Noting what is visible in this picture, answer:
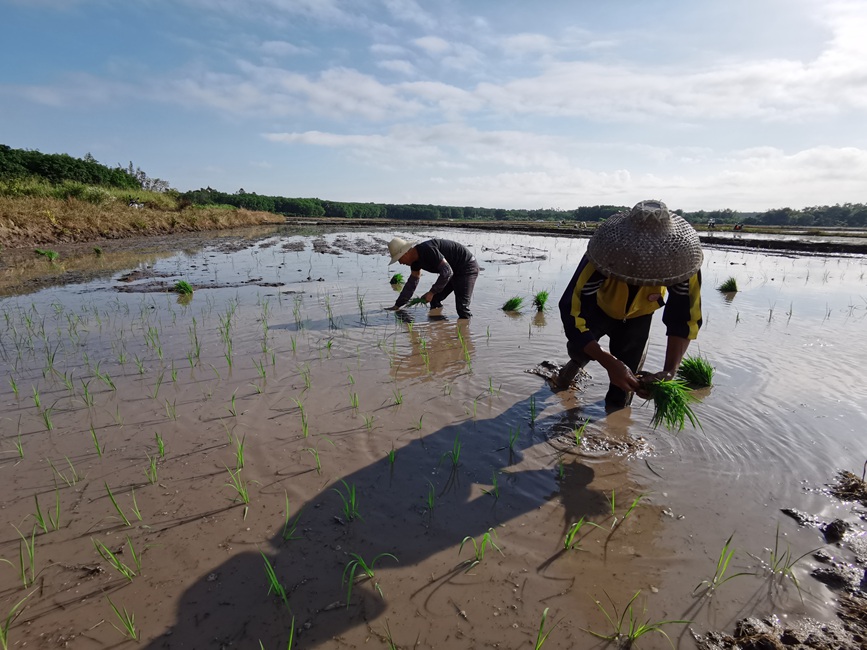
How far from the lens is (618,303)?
298cm

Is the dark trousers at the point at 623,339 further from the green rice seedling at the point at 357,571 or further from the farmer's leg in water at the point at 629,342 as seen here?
the green rice seedling at the point at 357,571

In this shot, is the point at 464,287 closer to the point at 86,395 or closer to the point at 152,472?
the point at 86,395

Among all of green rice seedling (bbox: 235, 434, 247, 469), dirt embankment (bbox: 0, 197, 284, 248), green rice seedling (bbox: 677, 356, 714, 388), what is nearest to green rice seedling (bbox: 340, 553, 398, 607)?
green rice seedling (bbox: 235, 434, 247, 469)

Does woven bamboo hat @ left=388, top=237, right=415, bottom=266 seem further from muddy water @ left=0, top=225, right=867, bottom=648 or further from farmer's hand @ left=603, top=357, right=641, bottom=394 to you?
farmer's hand @ left=603, top=357, right=641, bottom=394

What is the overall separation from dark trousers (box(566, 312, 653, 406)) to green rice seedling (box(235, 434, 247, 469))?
2.38m

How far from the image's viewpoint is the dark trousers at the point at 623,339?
124 inches

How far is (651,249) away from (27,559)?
3364 millimetres

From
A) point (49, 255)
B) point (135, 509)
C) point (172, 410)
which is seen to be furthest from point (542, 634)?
point (49, 255)

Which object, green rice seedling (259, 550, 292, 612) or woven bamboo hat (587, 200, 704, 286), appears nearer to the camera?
green rice seedling (259, 550, 292, 612)

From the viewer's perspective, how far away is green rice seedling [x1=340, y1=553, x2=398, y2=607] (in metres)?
1.71

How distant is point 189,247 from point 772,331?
64.7 ft

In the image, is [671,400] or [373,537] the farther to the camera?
[671,400]

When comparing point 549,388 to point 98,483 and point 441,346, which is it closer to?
point 441,346

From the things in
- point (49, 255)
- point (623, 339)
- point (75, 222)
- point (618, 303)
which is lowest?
point (623, 339)
